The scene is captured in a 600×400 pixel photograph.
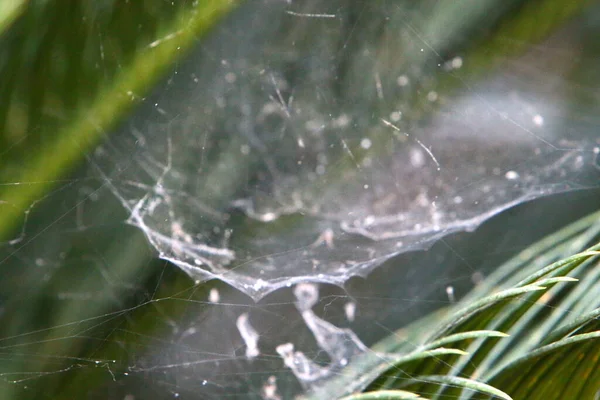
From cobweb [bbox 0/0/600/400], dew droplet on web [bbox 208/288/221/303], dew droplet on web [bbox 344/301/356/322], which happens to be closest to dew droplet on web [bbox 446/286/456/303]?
cobweb [bbox 0/0/600/400]

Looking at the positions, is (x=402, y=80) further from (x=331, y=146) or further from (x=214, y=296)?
(x=214, y=296)

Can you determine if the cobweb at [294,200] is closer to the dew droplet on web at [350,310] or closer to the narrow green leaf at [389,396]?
the dew droplet on web at [350,310]

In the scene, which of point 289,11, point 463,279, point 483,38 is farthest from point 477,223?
point 289,11

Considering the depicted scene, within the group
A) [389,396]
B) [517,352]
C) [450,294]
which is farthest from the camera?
[450,294]

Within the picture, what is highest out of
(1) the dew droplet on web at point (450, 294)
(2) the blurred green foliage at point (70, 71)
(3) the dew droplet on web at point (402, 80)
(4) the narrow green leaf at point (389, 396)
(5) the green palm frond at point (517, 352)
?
(2) the blurred green foliage at point (70, 71)

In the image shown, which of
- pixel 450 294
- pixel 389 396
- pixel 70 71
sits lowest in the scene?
pixel 450 294

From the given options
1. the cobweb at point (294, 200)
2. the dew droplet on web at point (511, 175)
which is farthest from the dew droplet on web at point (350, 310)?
the dew droplet on web at point (511, 175)

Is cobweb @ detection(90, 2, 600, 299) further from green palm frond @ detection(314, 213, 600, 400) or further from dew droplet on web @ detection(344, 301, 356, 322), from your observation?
green palm frond @ detection(314, 213, 600, 400)

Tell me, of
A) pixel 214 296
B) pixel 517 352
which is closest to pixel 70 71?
pixel 214 296
